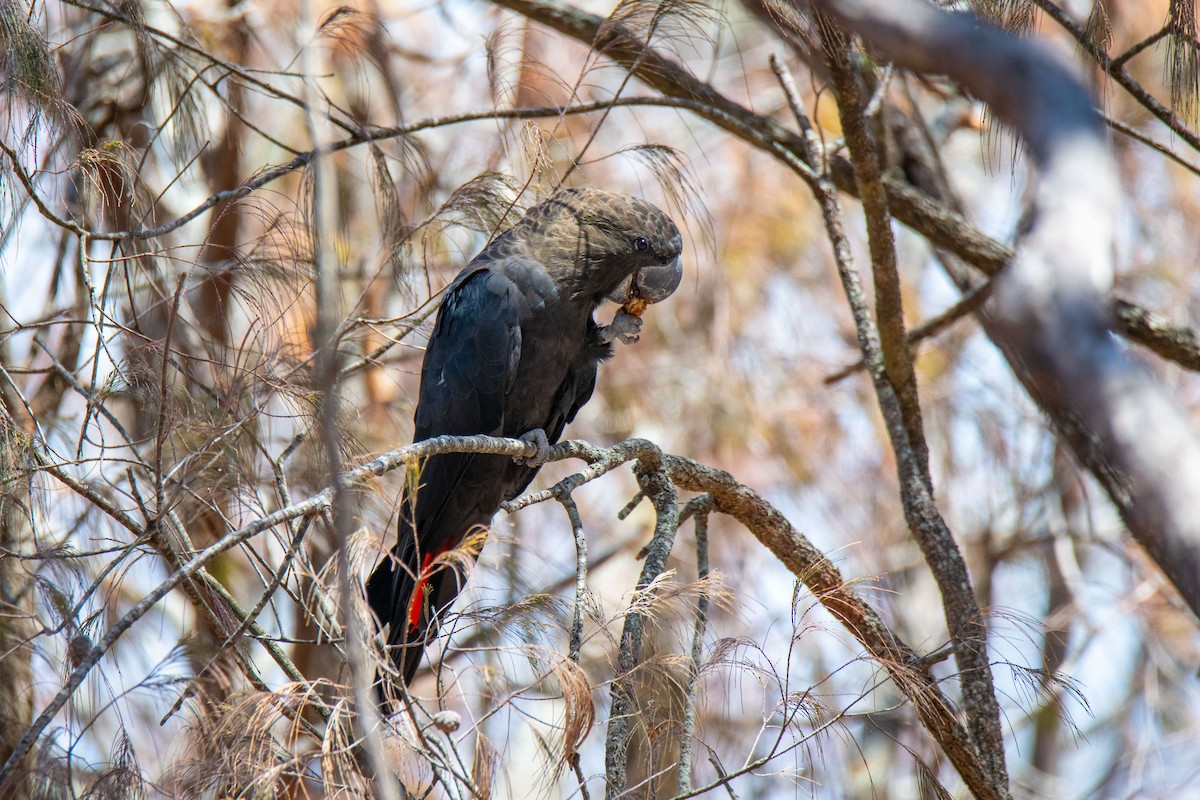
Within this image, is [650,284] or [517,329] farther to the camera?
[650,284]

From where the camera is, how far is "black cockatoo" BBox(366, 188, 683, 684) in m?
2.77

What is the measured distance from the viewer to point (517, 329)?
2.76 m

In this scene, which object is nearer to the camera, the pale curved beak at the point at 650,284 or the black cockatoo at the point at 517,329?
the black cockatoo at the point at 517,329

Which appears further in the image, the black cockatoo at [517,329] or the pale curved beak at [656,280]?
the pale curved beak at [656,280]

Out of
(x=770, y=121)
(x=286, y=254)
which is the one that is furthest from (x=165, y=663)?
(x=770, y=121)

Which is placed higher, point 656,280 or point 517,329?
point 656,280

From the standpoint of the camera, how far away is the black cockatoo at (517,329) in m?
2.77

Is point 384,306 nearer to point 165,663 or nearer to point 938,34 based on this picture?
point 165,663

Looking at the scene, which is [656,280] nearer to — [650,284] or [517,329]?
[650,284]

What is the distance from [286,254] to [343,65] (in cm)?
225

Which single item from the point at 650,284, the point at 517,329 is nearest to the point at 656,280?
the point at 650,284

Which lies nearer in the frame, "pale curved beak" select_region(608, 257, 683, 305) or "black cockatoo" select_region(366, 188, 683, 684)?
"black cockatoo" select_region(366, 188, 683, 684)

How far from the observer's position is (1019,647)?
2357mm

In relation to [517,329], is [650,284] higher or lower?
higher
